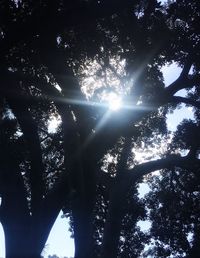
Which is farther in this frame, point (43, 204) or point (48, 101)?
point (48, 101)

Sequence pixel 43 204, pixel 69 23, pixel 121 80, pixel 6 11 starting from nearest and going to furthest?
pixel 69 23 < pixel 6 11 < pixel 43 204 < pixel 121 80

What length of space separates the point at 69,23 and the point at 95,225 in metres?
13.1

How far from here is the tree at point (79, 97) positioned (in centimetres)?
950

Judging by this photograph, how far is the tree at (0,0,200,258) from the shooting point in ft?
31.2

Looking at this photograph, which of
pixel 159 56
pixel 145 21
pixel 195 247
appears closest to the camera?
pixel 145 21

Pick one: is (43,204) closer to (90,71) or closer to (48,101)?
(48,101)

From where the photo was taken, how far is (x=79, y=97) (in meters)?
11.7

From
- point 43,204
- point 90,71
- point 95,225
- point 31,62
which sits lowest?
point 43,204

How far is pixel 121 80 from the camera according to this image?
55.9 feet

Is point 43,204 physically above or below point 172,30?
below

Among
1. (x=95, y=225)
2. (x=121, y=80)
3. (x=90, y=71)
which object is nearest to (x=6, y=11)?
(x=90, y=71)

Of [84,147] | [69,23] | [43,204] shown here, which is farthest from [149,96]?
[69,23]

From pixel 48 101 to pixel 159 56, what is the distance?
4.63 meters

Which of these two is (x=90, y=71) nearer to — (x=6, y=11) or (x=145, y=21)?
(x=145, y=21)
